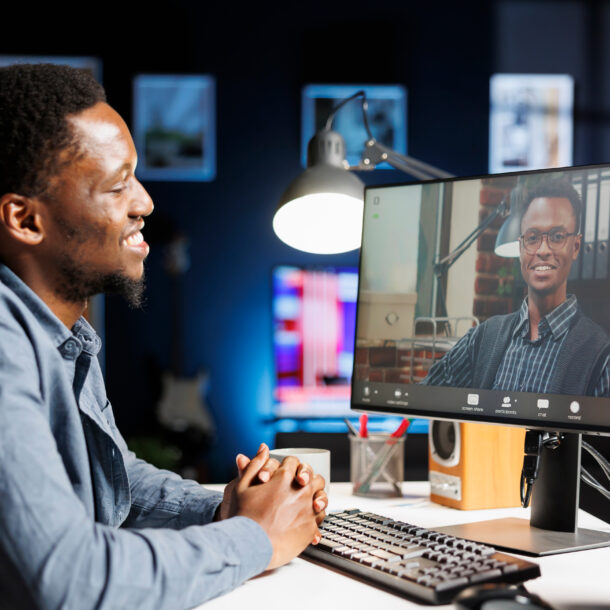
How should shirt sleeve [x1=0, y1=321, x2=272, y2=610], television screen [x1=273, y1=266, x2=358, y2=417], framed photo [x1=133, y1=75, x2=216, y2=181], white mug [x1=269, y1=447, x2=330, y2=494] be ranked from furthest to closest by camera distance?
1. framed photo [x1=133, y1=75, x2=216, y2=181]
2. television screen [x1=273, y1=266, x2=358, y2=417]
3. white mug [x1=269, y1=447, x2=330, y2=494]
4. shirt sleeve [x1=0, y1=321, x2=272, y2=610]

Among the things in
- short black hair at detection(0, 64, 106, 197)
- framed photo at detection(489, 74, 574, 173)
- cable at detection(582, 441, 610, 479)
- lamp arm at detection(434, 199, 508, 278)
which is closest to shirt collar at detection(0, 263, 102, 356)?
short black hair at detection(0, 64, 106, 197)

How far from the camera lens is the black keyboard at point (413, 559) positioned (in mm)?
746

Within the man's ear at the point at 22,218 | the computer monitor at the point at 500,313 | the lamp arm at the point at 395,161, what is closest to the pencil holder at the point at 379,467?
the computer monitor at the point at 500,313

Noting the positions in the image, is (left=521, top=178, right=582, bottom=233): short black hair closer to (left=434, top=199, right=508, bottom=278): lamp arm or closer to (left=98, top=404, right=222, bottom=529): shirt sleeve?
(left=434, top=199, right=508, bottom=278): lamp arm

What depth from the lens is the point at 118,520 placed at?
39.9 inches

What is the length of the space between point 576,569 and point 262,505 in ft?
1.34

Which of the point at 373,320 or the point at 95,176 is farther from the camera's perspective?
the point at 373,320

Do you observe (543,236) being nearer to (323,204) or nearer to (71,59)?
(323,204)

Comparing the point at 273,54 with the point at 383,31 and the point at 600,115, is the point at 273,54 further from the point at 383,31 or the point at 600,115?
the point at 600,115

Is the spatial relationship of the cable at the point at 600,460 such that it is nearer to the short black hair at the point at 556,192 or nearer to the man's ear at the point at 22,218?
the short black hair at the point at 556,192

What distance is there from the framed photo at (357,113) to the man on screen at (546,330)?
3.28 m

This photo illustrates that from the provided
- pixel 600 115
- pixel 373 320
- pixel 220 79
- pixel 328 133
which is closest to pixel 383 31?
pixel 220 79

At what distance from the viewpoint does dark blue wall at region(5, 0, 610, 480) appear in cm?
419

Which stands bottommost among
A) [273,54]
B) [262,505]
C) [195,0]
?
[262,505]
